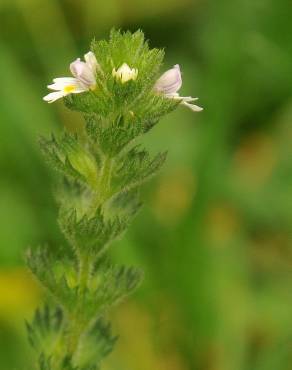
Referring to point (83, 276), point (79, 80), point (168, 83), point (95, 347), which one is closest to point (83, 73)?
point (79, 80)

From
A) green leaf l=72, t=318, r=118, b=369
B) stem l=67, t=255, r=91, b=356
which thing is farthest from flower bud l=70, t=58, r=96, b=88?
green leaf l=72, t=318, r=118, b=369

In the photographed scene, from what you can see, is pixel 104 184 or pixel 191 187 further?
pixel 191 187

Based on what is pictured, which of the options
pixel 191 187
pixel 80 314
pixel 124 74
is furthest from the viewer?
pixel 191 187

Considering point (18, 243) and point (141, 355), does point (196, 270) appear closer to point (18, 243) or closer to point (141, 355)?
point (141, 355)

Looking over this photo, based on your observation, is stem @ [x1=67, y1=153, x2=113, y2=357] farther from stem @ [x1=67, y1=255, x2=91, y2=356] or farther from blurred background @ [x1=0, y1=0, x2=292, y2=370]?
blurred background @ [x1=0, y1=0, x2=292, y2=370]

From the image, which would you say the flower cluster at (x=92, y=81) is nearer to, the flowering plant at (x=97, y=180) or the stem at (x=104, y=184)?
the flowering plant at (x=97, y=180)

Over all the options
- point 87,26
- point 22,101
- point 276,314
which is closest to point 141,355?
point 276,314

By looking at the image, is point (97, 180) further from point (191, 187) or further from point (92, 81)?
point (191, 187)

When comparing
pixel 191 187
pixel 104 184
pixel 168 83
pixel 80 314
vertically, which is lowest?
pixel 80 314
